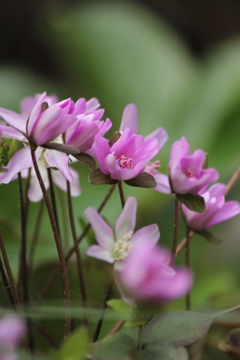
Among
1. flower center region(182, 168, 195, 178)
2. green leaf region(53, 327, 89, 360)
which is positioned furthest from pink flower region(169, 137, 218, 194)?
green leaf region(53, 327, 89, 360)

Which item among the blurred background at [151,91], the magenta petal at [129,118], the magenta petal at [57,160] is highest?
the magenta petal at [129,118]

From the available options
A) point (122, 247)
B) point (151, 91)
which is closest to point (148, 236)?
point (122, 247)

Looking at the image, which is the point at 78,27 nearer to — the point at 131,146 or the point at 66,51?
the point at 66,51

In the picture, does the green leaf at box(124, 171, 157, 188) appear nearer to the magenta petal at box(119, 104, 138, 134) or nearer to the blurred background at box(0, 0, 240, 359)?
the magenta petal at box(119, 104, 138, 134)

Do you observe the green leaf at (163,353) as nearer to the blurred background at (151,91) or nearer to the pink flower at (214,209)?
the pink flower at (214,209)

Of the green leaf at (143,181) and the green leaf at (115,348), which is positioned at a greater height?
the green leaf at (143,181)

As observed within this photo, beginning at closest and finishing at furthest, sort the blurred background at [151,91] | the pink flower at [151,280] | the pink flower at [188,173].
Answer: the pink flower at [151,280] < the pink flower at [188,173] < the blurred background at [151,91]

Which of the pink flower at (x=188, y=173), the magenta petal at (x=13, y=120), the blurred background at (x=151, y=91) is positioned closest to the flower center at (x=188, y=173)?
the pink flower at (x=188, y=173)

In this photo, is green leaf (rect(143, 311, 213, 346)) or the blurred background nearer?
green leaf (rect(143, 311, 213, 346))
